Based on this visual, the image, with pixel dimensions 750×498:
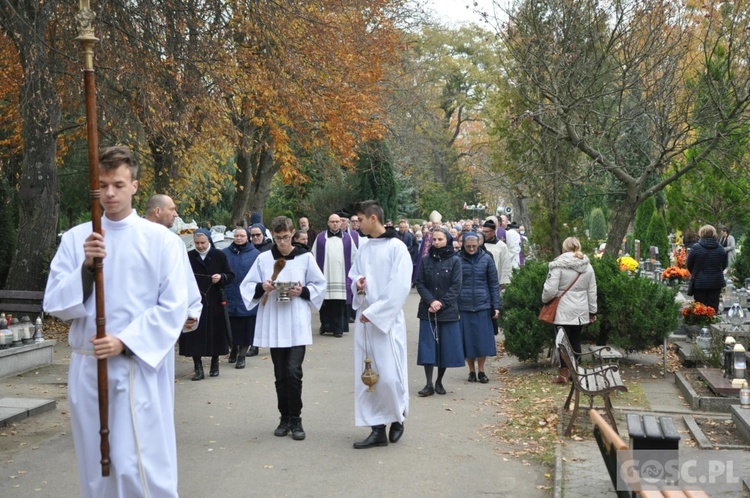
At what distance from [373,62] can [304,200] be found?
9.60 meters

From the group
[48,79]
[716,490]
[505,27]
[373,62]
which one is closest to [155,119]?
[48,79]

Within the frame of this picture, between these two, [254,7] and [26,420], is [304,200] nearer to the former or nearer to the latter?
[254,7]

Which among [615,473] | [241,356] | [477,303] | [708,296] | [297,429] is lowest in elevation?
[297,429]

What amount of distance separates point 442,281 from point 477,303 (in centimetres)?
99

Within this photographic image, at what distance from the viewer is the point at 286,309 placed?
8.44 meters

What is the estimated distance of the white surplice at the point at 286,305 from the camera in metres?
8.38

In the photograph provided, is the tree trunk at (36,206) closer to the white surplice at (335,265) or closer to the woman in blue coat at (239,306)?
the woman in blue coat at (239,306)

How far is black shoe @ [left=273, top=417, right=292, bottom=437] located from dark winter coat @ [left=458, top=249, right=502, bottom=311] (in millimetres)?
3685

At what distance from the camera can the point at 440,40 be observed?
2020 inches

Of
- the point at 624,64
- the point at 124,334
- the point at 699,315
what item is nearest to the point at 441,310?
the point at 699,315

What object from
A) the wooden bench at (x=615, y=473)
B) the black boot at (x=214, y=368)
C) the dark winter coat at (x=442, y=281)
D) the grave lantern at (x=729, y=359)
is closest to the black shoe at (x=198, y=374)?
the black boot at (x=214, y=368)

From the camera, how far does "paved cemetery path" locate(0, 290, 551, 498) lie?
271 inches

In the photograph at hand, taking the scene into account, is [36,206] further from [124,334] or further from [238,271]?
[124,334]

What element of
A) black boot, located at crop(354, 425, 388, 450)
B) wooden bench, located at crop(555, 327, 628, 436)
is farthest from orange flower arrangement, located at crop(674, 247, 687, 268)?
black boot, located at crop(354, 425, 388, 450)
